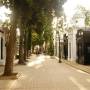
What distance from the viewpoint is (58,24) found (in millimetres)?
49844

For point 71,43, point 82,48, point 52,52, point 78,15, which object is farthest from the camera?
point 52,52

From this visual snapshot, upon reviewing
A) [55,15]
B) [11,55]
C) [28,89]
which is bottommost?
[28,89]

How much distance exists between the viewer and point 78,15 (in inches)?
1608

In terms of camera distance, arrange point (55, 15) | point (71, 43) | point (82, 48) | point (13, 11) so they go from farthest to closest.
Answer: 1. point (71, 43)
2. point (82, 48)
3. point (55, 15)
4. point (13, 11)

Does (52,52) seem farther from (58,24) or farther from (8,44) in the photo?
(8,44)

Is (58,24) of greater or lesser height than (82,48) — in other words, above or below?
above

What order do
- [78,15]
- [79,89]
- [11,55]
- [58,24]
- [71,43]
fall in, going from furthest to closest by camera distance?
[71,43] → [58,24] → [78,15] → [11,55] → [79,89]

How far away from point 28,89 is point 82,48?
28356 millimetres

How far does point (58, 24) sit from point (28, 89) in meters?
34.5

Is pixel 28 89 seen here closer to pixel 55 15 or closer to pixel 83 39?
pixel 55 15

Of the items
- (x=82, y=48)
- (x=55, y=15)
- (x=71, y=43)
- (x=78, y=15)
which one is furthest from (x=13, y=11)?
(x=71, y=43)

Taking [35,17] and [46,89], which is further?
[35,17]

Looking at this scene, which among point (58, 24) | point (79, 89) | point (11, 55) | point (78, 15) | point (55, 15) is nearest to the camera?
point (79, 89)

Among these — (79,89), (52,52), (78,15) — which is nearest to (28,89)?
(79,89)
